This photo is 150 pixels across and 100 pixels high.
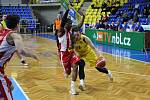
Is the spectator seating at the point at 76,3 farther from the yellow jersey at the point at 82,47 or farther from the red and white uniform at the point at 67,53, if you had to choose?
the red and white uniform at the point at 67,53

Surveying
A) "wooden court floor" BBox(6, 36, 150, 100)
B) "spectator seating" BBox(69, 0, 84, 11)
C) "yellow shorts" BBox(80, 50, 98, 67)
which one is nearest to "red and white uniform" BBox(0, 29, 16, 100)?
"wooden court floor" BBox(6, 36, 150, 100)

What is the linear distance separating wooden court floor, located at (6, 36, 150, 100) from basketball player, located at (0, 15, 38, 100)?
2.46 meters

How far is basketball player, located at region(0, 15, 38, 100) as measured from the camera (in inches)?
143

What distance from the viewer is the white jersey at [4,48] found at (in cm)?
373

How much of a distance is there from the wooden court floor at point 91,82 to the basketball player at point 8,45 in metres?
2.46

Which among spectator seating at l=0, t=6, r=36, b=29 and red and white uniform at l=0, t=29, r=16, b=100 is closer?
red and white uniform at l=0, t=29, r=16, b=100

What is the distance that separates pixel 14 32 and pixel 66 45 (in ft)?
11.2

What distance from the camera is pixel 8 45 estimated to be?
3.77 m

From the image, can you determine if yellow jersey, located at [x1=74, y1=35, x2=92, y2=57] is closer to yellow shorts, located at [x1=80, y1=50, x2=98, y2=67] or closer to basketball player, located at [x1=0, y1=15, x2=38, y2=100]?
yellow shorts, located at [x1=80, y1=50, x2=98, y2=67]

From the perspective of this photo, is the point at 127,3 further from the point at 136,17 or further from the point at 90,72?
the point at 90,72

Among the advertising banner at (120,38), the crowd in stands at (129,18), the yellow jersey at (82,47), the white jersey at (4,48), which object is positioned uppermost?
the white jersey at (4,48)

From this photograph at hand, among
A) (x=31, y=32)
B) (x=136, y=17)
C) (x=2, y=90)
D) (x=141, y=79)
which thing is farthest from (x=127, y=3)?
(x=2, y=90)

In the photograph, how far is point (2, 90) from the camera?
152 inches

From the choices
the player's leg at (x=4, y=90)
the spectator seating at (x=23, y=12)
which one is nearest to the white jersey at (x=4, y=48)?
the player's leg at (x=4, y=90)
